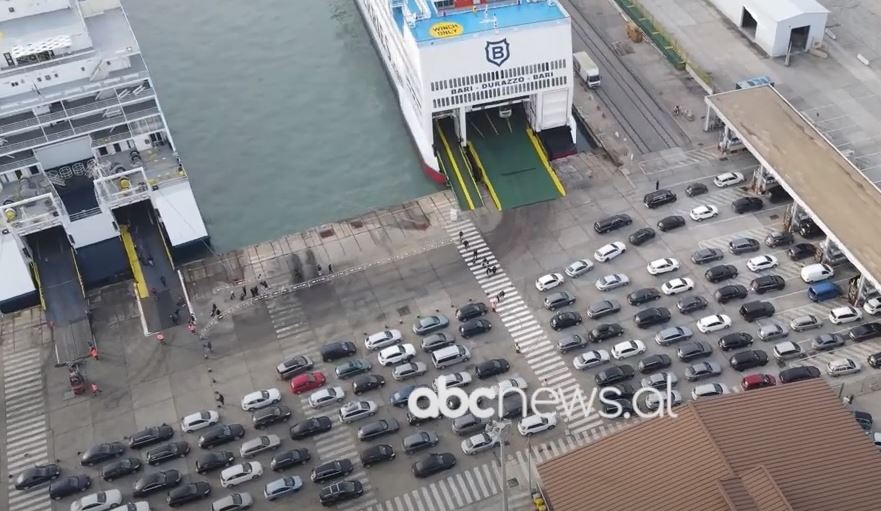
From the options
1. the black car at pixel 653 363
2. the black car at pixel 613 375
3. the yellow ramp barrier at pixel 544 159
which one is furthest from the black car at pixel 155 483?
the yellow ramp barrier at pixel 544 159

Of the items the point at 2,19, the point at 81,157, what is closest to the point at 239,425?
the point at 81,157

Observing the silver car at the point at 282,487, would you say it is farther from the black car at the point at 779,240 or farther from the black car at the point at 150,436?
the black car at the point at 779,240

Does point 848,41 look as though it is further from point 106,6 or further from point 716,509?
point 106,6

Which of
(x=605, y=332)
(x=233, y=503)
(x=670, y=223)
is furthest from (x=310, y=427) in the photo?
(x=670, y=223)

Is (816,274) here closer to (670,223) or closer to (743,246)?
(743,246)

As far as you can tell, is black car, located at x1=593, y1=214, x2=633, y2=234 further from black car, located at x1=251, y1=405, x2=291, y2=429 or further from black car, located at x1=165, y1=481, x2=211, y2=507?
black car, located at x1=165, y1=481, x2=211, y2=507

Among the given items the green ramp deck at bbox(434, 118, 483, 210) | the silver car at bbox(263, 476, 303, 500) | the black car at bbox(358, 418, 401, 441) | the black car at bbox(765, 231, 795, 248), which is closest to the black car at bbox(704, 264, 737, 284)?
the black car at bbox(765, 231, 795, 248)
